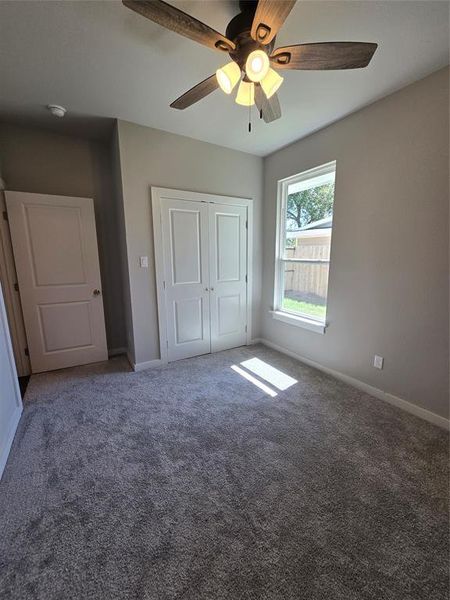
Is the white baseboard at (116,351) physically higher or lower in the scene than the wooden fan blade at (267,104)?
lower

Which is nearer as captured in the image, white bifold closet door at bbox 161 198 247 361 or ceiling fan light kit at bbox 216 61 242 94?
ceiling fan light kit at bbox 216 61 242 94

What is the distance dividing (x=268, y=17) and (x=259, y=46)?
0.66 feet

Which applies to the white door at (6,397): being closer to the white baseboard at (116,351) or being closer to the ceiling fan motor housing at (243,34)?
the white baseboard at (116,351)

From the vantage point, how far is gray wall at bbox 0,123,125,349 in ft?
8.57

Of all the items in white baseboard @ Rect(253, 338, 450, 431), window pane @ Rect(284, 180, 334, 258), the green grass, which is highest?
window pane @ Rect(284, 180, 334, 258)

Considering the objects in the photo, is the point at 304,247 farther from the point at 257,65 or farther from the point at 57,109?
the point at 57,109

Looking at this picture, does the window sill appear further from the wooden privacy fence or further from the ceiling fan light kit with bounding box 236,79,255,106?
the ceiling fan light kit with bounding box 236,79,255,106

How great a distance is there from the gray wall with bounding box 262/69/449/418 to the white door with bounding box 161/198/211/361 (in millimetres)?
1452

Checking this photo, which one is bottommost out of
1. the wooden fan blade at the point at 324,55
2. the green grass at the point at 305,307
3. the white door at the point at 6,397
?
the white door at the point at 6,397

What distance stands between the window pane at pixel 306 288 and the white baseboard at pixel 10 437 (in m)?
2.97

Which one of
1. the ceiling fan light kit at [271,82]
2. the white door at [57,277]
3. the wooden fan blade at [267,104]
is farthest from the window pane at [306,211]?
the white door at [57,277]

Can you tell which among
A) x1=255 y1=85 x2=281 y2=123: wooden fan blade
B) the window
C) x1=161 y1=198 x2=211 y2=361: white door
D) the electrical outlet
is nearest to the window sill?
the window

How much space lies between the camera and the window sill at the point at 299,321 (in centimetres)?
283

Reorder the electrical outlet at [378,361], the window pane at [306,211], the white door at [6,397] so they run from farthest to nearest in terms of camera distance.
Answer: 1. the window pane at [306,211]
2. the electrical outlet at [378,361]
3. the white door at [6,397]
